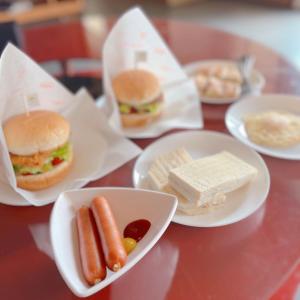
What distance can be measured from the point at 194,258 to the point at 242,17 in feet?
15.8

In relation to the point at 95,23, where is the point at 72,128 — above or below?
below

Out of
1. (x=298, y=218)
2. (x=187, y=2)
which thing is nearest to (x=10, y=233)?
(x=298, y=218)

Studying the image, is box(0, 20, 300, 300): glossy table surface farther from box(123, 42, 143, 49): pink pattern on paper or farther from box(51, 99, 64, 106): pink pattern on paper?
box(123, 42, 143, 49): pink pattern on paper

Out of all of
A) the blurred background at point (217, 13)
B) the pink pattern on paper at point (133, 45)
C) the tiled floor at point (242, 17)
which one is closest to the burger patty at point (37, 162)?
the pink pattern on paper at point (133, 45)

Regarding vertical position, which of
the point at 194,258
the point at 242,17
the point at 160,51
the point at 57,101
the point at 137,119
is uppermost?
the point at 160,51

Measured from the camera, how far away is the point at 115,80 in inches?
60.9

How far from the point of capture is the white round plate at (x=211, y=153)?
104 centimetres

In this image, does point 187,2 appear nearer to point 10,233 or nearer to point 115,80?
point 115,80

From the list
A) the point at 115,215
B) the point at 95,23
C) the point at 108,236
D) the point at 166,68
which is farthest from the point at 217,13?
the point at 108,236

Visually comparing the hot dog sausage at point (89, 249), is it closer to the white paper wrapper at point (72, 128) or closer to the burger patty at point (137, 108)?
the white paper wrapper at point (72, 128)

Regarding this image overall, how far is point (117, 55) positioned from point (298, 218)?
3.28 feet

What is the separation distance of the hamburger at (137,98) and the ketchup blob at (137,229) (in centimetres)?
60

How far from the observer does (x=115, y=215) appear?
3.37 feet

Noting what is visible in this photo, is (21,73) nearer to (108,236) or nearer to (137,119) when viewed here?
(137,119)
